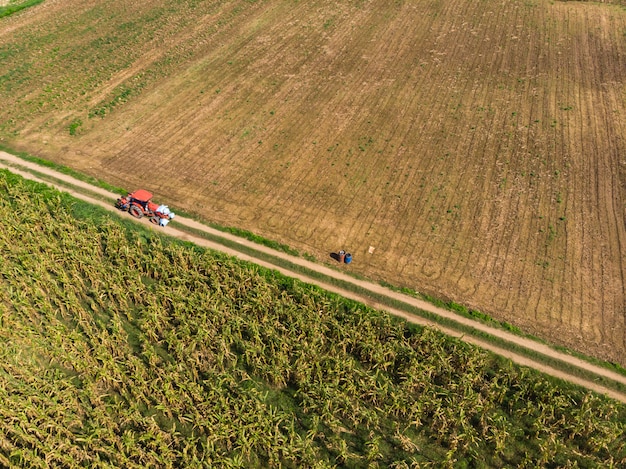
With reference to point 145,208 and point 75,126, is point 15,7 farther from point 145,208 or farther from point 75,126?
point 145,208

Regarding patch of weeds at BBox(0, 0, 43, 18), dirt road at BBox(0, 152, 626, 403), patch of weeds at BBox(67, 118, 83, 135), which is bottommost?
dirt road at BBox(0, 152, 626, 403)

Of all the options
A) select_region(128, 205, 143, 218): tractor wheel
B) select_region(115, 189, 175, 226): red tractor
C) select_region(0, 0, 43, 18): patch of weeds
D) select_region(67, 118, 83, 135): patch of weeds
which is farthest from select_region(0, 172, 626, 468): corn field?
select_region(0, 0, 43, 18): patch of weeds

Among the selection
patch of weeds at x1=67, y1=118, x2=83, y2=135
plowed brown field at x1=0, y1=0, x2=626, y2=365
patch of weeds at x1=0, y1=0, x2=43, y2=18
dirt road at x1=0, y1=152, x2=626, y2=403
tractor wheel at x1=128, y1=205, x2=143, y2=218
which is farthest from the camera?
patch of weeds at x1=0, y1=0, x2=43, y2=18

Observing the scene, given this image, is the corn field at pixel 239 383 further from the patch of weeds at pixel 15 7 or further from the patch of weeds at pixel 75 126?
the patch of weeds at pixel 15 7

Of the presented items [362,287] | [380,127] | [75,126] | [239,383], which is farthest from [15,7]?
[239,383]

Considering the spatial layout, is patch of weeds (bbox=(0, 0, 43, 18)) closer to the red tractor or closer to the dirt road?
the dirt road

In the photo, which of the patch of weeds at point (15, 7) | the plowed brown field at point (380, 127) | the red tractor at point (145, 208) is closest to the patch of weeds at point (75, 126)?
the plowed brown field at point (380, 127)

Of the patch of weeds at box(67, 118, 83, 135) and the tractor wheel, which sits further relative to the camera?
the patch of weeds at box(67, 118, 83, 135)

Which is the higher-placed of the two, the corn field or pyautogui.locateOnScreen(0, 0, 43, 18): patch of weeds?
pyautogui.locateOnScreen(0, 0, 43, 18): patch of weeds
